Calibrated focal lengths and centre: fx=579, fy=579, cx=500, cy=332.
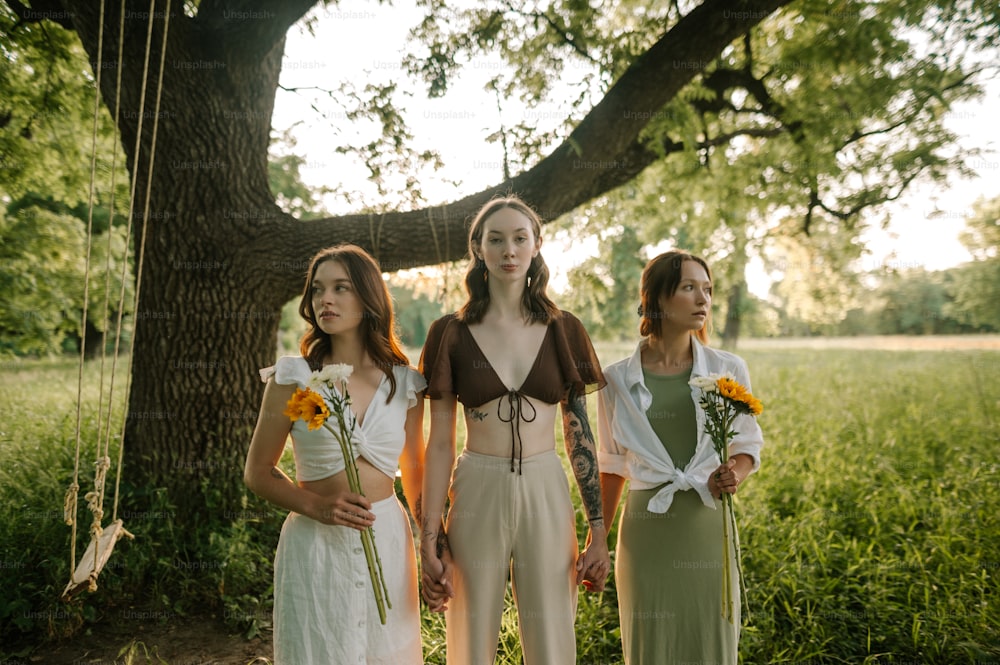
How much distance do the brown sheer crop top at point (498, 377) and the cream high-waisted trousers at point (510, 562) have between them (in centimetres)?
13

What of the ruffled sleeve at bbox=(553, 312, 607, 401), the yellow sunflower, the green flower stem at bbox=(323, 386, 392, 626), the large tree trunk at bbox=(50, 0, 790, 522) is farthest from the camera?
the large tree trunk at bbox=(50, 0, 790, 522)

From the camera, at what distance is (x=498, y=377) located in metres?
2.19

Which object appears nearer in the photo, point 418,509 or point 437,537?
point 437,537

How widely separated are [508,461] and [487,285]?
0.73 meters

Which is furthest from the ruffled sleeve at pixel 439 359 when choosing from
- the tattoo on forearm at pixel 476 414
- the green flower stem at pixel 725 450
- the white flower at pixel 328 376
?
the green flower stem at pixel 725 450

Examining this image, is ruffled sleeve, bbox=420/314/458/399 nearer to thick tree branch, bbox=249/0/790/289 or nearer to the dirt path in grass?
thick tree branch, bbox=249/0/790/289

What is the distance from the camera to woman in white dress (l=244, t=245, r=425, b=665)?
75.7 inches

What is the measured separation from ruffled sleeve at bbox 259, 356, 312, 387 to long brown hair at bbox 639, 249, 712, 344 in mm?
1390

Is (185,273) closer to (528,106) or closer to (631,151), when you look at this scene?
(528,106)

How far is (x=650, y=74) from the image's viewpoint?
146 inches

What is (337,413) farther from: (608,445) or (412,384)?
(608,445)

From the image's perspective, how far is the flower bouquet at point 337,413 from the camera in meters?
1.68

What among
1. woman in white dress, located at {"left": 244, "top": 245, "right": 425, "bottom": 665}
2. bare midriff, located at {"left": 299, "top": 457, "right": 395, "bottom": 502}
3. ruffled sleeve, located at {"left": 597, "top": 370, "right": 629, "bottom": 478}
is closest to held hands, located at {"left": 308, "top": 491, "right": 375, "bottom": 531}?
woman in white dress, located at {"left": 244, "top": 245, "right": 425, "bottom": 665}

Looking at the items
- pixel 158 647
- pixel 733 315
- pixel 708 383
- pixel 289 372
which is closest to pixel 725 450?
pixel 708 383
